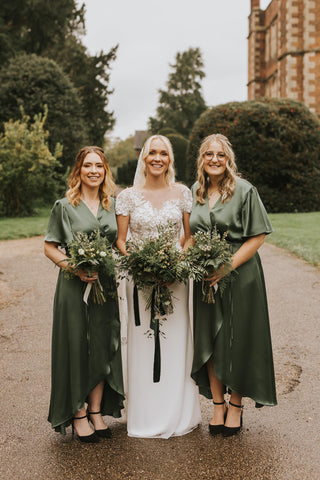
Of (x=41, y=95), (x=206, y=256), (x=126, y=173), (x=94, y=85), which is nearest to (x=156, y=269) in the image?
(x=206, y=256)

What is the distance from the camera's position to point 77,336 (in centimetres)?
352

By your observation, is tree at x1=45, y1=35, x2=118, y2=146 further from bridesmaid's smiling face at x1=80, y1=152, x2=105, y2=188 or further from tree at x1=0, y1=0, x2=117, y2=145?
bridesmaid's smiling face at x1=80, y1=152, x2=105, y2=188

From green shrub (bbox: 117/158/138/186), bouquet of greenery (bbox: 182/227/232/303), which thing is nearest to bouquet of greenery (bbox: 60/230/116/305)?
bouquet of greenery (bbox: 182/227/232/303)

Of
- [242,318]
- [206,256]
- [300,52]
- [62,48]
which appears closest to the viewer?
[206,256]

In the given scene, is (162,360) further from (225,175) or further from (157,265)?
(225,175)

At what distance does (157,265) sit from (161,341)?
28.8 inches

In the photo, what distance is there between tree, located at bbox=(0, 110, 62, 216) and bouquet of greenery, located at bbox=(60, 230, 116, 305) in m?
14.7

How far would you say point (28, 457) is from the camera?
3295 millimetres

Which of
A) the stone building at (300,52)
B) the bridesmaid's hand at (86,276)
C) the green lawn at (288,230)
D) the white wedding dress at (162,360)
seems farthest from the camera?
the stone building at (300,52)

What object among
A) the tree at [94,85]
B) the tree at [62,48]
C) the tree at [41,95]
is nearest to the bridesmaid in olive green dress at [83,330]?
the tree at [41,95]

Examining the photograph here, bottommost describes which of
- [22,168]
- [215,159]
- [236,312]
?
[236,312]

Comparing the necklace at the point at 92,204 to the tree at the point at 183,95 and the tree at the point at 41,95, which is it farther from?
the tree at the point at 183,95

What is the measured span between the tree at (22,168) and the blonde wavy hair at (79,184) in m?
14.3

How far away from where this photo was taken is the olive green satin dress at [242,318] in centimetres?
360
